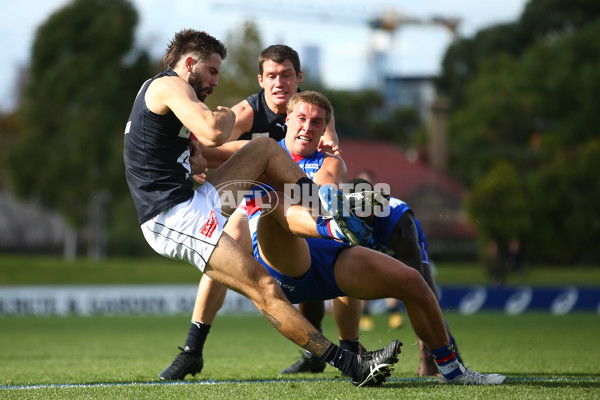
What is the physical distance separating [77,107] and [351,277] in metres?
35.4

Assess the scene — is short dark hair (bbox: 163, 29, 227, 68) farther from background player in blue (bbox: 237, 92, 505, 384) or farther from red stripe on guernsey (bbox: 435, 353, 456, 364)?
red stripe on guernsey (bbox: 435, 353, 456, 364)

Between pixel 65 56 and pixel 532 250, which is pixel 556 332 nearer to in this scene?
pixel 532 250

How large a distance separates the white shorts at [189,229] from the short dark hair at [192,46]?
0.96 meters

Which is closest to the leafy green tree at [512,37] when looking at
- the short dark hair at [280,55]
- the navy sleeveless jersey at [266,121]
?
the short dark hair at [280,55]

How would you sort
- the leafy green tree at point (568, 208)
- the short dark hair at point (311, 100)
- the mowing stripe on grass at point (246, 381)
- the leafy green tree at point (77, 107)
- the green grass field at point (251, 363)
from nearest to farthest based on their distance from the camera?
the green grass field at point (251, 363), the mowing stripe on grass at point (246, 381), the short dark hair at point (311, 100), the leafy green tree at point (568, 208), the leafy green tree at point (77, 107)

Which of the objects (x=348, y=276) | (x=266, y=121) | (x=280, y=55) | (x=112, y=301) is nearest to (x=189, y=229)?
(x=348, y=276)

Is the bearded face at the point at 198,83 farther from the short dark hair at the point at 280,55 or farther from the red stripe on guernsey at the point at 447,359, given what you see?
the red stripe on guernsey at the point at 447,359

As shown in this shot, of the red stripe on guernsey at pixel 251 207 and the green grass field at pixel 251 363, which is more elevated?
the red stripe on guernsey at pixel 251 207

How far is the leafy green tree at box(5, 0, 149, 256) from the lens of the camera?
124ft

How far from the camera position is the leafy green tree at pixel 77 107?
37656 millimetres

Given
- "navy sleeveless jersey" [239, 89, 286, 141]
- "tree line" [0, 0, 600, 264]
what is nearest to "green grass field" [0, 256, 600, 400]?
"navy sleeveless jersey" [239, 89, 286, 141]

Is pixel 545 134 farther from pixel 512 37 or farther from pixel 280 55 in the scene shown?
pixel 280 55

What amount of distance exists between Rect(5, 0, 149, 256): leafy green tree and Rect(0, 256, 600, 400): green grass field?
19.4 meters

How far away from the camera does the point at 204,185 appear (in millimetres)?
5254
